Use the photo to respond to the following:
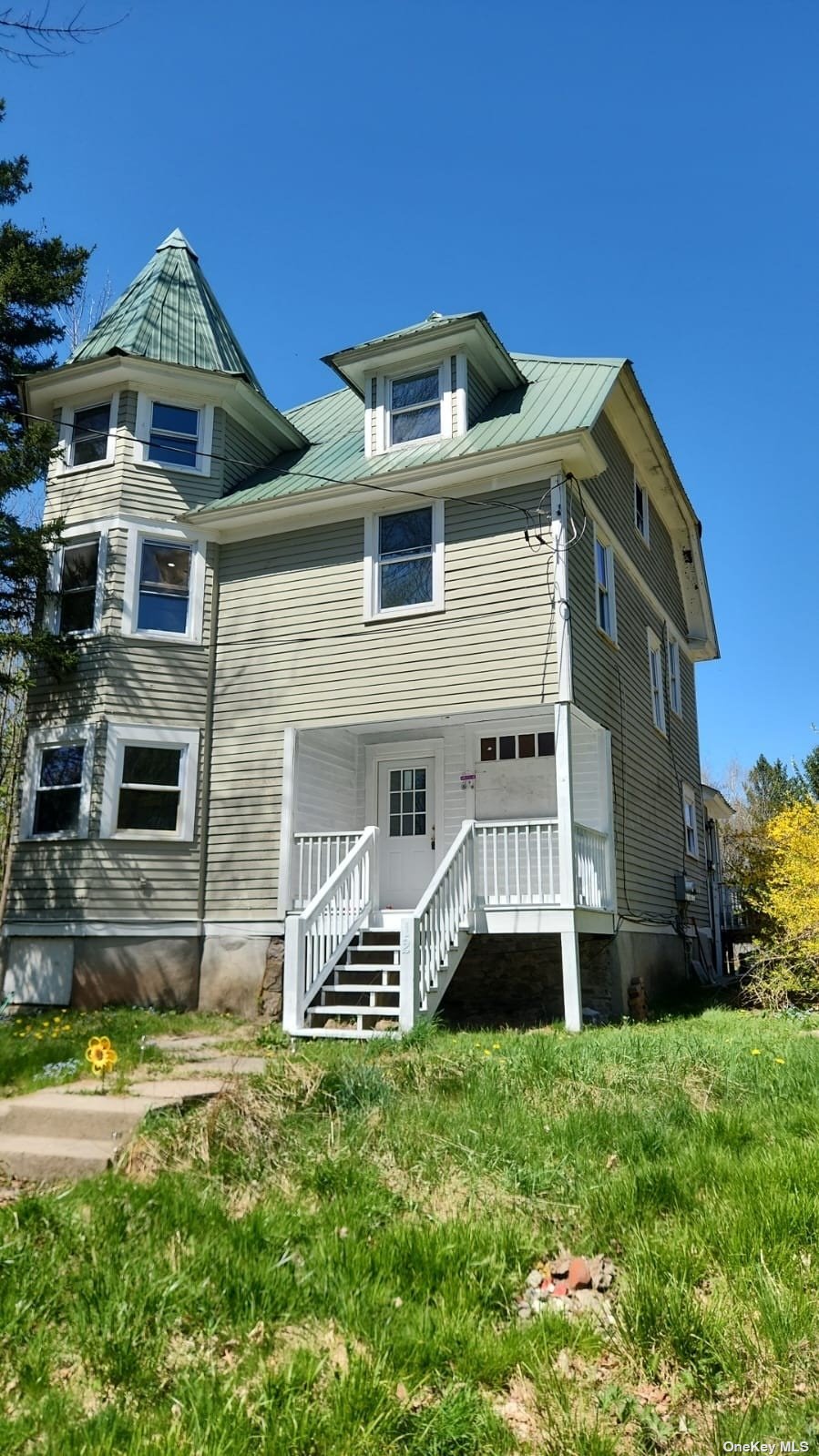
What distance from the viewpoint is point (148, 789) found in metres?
13.2

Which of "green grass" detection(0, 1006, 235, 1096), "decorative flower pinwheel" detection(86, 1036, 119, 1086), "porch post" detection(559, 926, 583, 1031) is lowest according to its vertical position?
"green grass" detection(0, 1006, 235, 1096)

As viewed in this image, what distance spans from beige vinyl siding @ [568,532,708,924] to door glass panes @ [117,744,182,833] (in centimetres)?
576

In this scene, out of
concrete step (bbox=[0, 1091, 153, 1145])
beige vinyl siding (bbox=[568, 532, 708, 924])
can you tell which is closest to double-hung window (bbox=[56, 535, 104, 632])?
beige vinyl siding (bbox=[568, 532, 708, 924])

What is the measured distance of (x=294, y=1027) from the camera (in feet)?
32.3

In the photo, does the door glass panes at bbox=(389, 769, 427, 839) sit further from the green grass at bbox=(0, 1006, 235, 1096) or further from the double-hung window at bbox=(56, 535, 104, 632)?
the double-hung window at bbox=(56, 535, 104, 632)

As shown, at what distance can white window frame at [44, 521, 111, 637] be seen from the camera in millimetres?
13625

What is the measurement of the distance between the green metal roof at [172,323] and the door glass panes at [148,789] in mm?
5668

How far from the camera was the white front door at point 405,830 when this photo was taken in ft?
43.5

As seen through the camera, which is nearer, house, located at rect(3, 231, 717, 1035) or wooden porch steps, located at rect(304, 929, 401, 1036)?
wooden porch steps, located at rect(304, 929, 401, 1036)

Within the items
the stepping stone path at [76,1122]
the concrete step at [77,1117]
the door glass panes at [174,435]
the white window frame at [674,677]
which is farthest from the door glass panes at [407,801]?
the concrete step at [77,1117]

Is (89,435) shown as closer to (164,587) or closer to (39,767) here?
(164,587)

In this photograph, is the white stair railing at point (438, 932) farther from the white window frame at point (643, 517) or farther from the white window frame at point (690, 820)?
the white window frame at point (690, 820)

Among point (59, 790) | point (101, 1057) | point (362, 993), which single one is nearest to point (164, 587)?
point (59, 790)

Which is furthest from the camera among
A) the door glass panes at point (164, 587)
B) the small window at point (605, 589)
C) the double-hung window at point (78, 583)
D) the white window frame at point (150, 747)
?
the double-hung window at point (78, 583)
